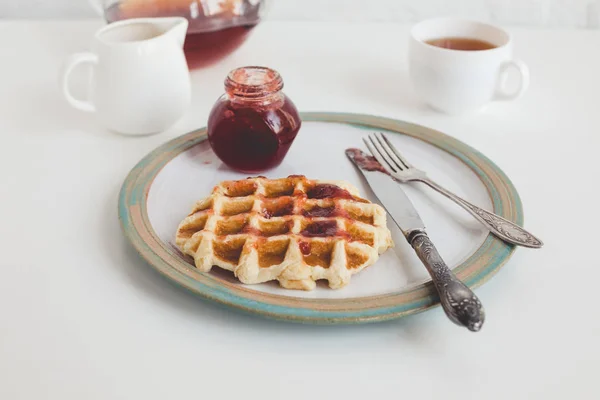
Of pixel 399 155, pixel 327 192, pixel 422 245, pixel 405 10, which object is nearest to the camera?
pixel 422 245

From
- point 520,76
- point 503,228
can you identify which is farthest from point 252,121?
point 520,76

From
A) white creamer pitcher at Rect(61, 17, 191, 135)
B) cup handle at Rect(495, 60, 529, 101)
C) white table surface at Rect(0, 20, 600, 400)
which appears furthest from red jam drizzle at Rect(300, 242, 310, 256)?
cup handle at Rect(495, 60, 529, 101)

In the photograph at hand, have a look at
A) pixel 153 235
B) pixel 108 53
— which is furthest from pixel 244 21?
pixel 153 235

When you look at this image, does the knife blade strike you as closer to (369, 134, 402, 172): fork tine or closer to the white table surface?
(369, 134, 402, 172): fork tine

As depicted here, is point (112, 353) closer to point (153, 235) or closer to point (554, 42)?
point (153, 235)

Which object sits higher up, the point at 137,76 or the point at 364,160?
the point at 137,76

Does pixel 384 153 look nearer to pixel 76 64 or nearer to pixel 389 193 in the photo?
pixel 389 193

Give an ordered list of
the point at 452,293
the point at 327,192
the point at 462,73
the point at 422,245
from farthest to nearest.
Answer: the point at 462,73
the point at 327,192
the point at 422,245
the point at 452,293
